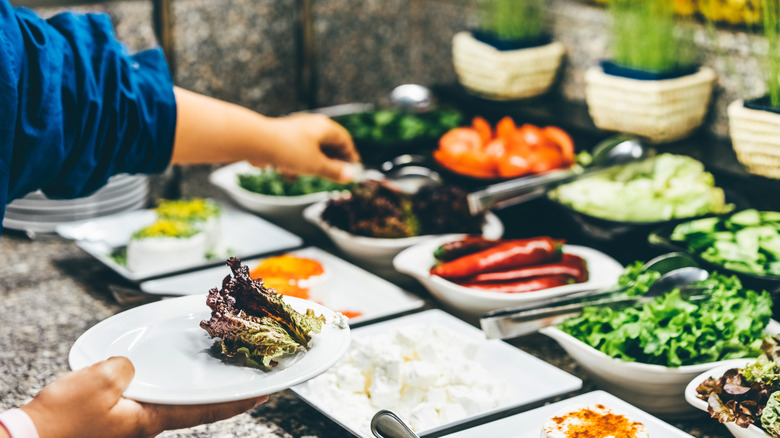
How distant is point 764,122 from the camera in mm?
1854

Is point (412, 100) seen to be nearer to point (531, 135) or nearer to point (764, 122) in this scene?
point (531, 135)

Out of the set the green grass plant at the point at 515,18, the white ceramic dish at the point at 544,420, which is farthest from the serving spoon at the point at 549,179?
the white ceramic dish at the point at 544,420

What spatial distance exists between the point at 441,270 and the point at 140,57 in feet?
2.34

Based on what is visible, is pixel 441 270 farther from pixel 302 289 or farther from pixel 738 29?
pixel 738 29

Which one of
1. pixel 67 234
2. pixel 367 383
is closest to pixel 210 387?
pixel 367 383

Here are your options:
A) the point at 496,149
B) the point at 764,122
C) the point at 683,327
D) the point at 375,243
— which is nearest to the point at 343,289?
the point at 375,243

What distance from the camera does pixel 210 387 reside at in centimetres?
107

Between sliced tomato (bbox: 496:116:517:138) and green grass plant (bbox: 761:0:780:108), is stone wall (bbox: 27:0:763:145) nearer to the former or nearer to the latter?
green grass plant (bbox: 761:0:780:108)

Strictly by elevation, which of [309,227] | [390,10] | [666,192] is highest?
[390,10]

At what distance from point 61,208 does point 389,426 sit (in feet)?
4.29

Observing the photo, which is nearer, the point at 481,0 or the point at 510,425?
the point at 510,425

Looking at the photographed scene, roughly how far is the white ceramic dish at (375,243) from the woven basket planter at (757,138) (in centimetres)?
55

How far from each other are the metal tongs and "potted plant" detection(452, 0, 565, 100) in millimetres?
996

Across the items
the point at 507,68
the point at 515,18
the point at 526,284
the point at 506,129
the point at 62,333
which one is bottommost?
the point at 62,333
